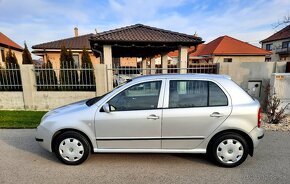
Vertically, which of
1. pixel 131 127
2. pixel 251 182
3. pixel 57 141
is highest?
pixel 131 127

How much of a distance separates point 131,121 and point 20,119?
16.1 ft

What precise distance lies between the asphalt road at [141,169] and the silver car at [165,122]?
0.75ft

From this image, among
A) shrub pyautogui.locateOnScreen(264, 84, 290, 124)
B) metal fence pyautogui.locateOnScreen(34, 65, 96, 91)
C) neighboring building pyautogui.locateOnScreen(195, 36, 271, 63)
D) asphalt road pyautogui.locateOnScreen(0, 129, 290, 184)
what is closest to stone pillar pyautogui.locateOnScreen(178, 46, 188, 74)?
shrub pyautogui.locateOnScreen(264, 84, 290, 124)

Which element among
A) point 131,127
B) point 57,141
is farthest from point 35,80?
point 131,127

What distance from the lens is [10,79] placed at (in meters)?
7.81

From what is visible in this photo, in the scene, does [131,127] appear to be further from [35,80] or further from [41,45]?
[41,45]

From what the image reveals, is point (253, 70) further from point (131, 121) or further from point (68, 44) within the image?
point (68, 44)

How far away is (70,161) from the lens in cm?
335

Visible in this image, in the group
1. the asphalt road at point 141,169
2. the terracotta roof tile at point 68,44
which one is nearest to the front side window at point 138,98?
the asphalt road at point 141,169

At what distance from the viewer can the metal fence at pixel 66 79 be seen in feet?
25.4

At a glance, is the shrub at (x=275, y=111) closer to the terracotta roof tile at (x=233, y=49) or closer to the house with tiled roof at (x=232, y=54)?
the house with tiled roof at (x=232, y=54)

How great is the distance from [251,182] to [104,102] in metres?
2.58

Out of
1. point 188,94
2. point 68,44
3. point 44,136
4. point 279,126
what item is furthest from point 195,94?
point 68,44

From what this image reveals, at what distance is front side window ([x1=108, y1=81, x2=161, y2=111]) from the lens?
328 centimetres
